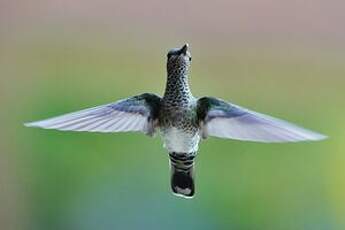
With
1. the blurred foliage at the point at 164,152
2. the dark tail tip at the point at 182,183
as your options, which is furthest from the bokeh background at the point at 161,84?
the dark tail tip at the point at 182,183

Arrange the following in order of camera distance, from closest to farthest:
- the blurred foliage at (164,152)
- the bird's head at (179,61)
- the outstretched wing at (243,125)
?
the outstretched wing at (243,125), the bird's head at (179,61), the blurred foliage at (164,152)

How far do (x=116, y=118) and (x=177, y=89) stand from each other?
0.26ft

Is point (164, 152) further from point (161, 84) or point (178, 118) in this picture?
point (178, 118)

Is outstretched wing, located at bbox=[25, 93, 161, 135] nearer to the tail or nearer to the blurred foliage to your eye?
the tail

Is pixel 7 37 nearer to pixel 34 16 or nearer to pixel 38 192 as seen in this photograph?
pixel 34 16

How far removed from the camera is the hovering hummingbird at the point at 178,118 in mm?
610

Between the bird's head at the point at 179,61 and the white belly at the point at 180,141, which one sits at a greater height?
the bird's head at the point at 179,61

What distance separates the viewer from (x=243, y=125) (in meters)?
0.61

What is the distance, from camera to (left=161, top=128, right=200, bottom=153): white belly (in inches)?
26.7

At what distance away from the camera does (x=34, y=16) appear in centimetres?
117

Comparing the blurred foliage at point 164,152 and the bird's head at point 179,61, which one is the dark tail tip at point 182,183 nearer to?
the bird's head at point 179,61

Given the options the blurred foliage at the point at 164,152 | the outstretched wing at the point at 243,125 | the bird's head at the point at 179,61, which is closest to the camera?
the outstretched wing at the point at 243,125

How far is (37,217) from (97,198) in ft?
0.43

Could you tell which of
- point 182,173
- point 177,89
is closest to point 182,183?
point 182,173
